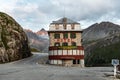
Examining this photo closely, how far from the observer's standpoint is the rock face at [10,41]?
105 metres

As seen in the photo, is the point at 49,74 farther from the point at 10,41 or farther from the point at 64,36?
the point at 64,36

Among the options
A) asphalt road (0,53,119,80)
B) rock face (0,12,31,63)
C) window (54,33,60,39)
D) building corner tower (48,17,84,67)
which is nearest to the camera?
asphalt road (0,53,119,80)

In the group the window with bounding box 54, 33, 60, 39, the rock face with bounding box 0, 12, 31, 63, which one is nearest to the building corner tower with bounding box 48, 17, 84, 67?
the window with bounding box 54, 33, 60, 39

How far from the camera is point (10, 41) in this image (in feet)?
365

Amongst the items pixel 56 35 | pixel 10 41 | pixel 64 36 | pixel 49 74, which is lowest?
pixel 49 74

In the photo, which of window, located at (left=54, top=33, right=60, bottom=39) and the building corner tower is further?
window, located at (left=54, top=33, right=60, bottom=39)

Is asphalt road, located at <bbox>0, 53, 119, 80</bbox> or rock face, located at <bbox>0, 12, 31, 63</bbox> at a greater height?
rock face, located at <bbox>0, 12, 31, 63</bbox>

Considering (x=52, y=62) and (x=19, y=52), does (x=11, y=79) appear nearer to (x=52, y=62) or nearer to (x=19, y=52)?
(x=52, y=62)

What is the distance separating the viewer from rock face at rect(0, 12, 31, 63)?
343ft

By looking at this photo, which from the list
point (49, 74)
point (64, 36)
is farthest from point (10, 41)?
point (49, 74)

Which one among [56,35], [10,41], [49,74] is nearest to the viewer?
[49,74]

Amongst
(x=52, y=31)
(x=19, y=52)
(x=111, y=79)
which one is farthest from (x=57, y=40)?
(x=111, y=79)

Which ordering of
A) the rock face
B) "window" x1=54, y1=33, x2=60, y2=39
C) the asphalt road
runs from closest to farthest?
1. the asphalt road
2. the rock face
3. "window" x1=54, y1=33, x2=60, y2=39

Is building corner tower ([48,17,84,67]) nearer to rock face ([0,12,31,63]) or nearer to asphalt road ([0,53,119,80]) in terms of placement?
rock face ([0,12,31,63])
